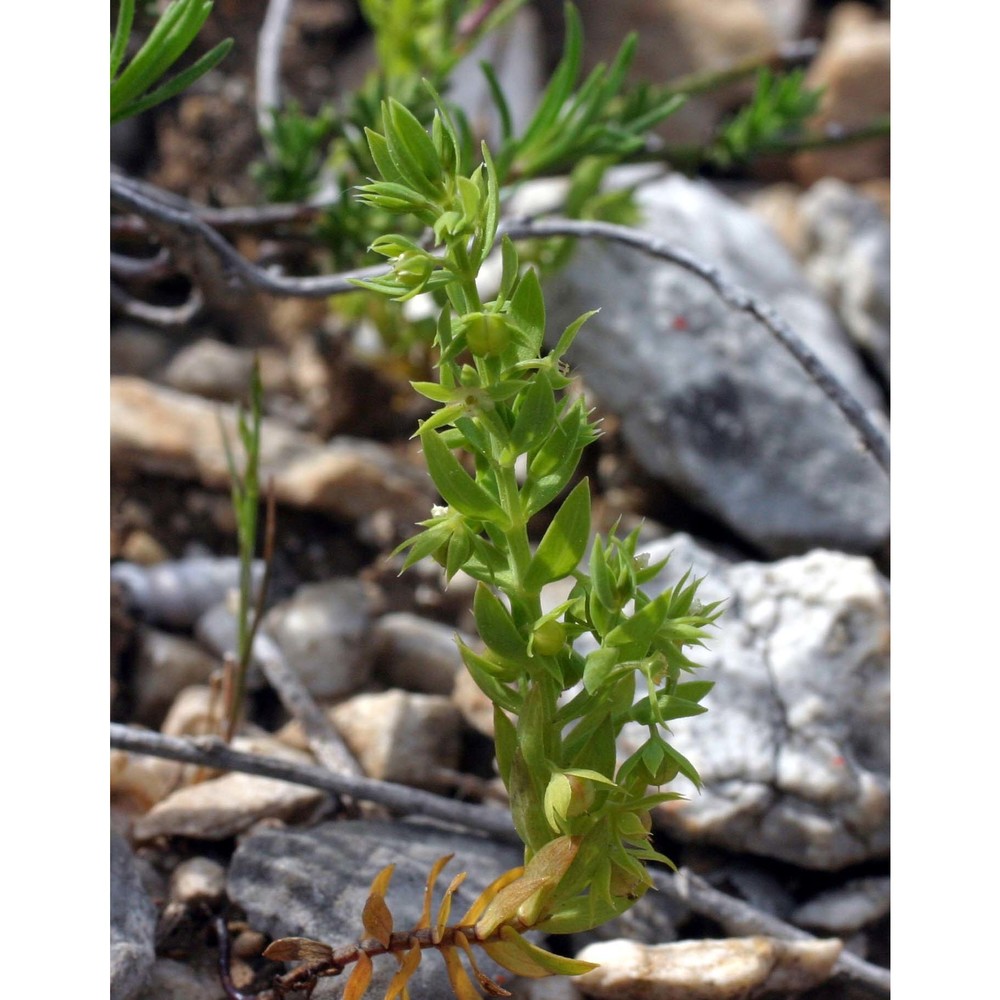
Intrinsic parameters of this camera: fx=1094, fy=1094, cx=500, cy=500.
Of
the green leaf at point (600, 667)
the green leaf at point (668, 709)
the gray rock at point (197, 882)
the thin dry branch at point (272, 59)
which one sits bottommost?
the gray rock at point (197, 882)

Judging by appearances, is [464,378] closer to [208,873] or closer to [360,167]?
[208,873]

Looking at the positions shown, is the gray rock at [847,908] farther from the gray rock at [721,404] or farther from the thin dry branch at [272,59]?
the thin dry branch at [272,59]

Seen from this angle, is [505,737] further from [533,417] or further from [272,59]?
[272,59]

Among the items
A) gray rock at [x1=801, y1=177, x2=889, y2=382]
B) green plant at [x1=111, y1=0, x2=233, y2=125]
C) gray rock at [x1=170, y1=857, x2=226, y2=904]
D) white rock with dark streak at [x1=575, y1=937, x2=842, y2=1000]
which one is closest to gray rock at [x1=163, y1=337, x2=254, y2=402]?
green plant at [x1=111, y1=0, x2=233, y2=125]

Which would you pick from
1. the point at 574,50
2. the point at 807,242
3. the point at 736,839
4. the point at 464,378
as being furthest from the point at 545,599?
the point at 807,242

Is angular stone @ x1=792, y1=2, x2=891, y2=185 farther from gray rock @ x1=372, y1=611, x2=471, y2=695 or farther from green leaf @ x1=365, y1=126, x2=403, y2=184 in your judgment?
green leaf @ x1=365, y1=126, x2=403, y2=184

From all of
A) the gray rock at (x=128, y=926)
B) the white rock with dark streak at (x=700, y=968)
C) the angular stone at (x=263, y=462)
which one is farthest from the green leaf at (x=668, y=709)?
the angular stone at (x=263, y=462)
